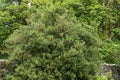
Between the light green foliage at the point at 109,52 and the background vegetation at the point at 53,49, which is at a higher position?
the background vegetation at the point at 53,49

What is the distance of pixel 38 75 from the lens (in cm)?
809

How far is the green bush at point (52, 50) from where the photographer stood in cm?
821

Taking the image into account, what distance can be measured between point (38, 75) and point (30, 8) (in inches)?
177

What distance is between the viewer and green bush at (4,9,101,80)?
8211mm

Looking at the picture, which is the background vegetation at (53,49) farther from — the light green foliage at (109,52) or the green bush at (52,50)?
the light green foliage at (109,52)

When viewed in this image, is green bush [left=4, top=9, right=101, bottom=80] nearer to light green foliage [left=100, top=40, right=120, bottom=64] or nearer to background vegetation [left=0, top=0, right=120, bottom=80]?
background vegetation [left=0, top=0, right=120, bottom=80]

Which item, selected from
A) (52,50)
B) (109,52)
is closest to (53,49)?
(52,50)

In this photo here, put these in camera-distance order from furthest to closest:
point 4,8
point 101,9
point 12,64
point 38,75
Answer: point 101,9 < point 4,8 < point 12,64 < point 38,75

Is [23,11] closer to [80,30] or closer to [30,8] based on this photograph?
[30,8]

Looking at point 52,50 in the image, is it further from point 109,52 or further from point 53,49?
point 109,52

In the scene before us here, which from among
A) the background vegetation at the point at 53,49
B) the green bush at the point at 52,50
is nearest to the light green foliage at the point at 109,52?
the background vegetation at the point at 53,49

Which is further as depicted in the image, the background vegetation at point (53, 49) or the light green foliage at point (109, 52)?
the light green foliage at point (109, 52)

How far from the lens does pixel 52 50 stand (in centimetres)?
841

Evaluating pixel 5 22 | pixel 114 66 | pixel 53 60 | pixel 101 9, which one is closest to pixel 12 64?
pixel 53 60
